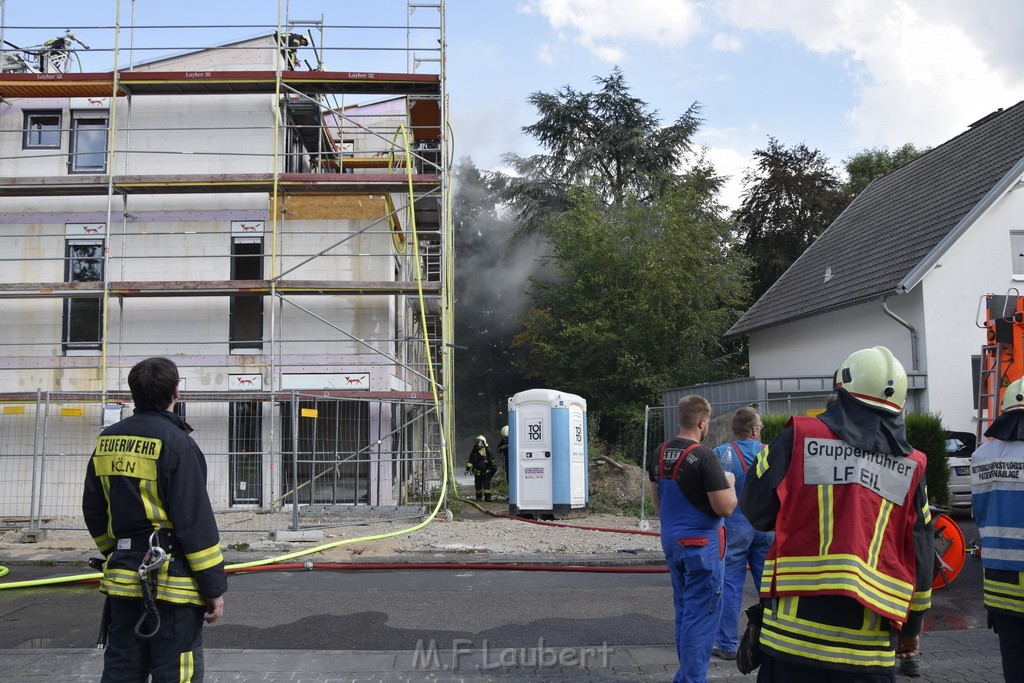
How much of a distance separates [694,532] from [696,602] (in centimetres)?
39

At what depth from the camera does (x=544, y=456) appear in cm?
1484

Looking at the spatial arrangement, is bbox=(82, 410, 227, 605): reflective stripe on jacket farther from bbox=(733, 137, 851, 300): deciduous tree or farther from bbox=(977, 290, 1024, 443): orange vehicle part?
bbox=(733, 137, 851, 300): deciduous tree

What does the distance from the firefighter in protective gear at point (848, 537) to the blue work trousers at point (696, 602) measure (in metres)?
1.77

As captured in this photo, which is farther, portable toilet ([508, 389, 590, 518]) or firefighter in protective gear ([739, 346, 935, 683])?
portable toilet ([508, 389, 590, 518])

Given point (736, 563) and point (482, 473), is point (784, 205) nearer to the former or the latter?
point (482, 473)

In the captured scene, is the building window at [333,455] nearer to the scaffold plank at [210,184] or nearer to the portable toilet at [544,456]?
the portable toilet at [544,456]

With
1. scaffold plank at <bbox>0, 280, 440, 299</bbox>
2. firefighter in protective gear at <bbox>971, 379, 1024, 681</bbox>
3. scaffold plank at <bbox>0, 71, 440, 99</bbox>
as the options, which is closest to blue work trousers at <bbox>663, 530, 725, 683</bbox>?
firefighter in protective gear at <bbox>971, 379, 1024, 681</bbox>

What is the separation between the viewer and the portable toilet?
14805mm

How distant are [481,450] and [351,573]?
349 inches

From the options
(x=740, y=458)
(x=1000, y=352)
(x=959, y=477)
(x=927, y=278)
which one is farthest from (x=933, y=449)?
(x=740, y=458)

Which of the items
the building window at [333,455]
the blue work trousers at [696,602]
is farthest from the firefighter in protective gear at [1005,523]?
the building window at [333,455]

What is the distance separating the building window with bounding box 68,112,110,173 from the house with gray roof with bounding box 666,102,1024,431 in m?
13.3

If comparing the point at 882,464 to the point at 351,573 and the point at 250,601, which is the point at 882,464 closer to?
the point at 250,601

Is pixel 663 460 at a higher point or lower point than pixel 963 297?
lower
